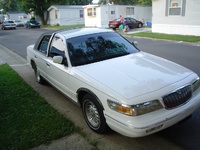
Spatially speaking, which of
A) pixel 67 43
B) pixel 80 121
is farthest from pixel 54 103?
pixel 67 43

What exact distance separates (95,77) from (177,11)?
16481mm

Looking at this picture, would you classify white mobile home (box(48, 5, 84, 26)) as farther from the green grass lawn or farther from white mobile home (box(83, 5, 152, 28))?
the green grass lawn

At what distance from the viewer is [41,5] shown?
42219mm

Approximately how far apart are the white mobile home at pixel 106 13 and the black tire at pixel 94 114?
87.0 ft

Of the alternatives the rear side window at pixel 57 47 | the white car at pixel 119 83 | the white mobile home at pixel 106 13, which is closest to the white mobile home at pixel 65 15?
the white mobile home at pixel 106 13

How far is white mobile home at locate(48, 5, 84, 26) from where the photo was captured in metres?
40.4

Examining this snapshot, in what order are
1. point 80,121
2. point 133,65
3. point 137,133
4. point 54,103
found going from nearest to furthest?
point 137,133, point 133,65, point 80,121, point 54,103

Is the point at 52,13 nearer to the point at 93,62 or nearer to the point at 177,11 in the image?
the point at 177,11

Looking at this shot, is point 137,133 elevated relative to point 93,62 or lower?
lower

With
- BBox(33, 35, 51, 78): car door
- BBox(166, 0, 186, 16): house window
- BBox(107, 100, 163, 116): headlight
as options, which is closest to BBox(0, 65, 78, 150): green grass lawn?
BBox(33, 35, 51, 78): car door

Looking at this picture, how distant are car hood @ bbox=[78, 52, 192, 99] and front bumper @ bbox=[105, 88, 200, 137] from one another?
0.32 metres

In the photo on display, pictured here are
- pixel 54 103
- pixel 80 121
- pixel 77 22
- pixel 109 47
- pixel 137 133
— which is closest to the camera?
pixel 137 133

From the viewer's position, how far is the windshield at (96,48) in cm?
418

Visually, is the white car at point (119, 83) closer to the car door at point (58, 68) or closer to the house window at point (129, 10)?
the car door at point (58, 68)
